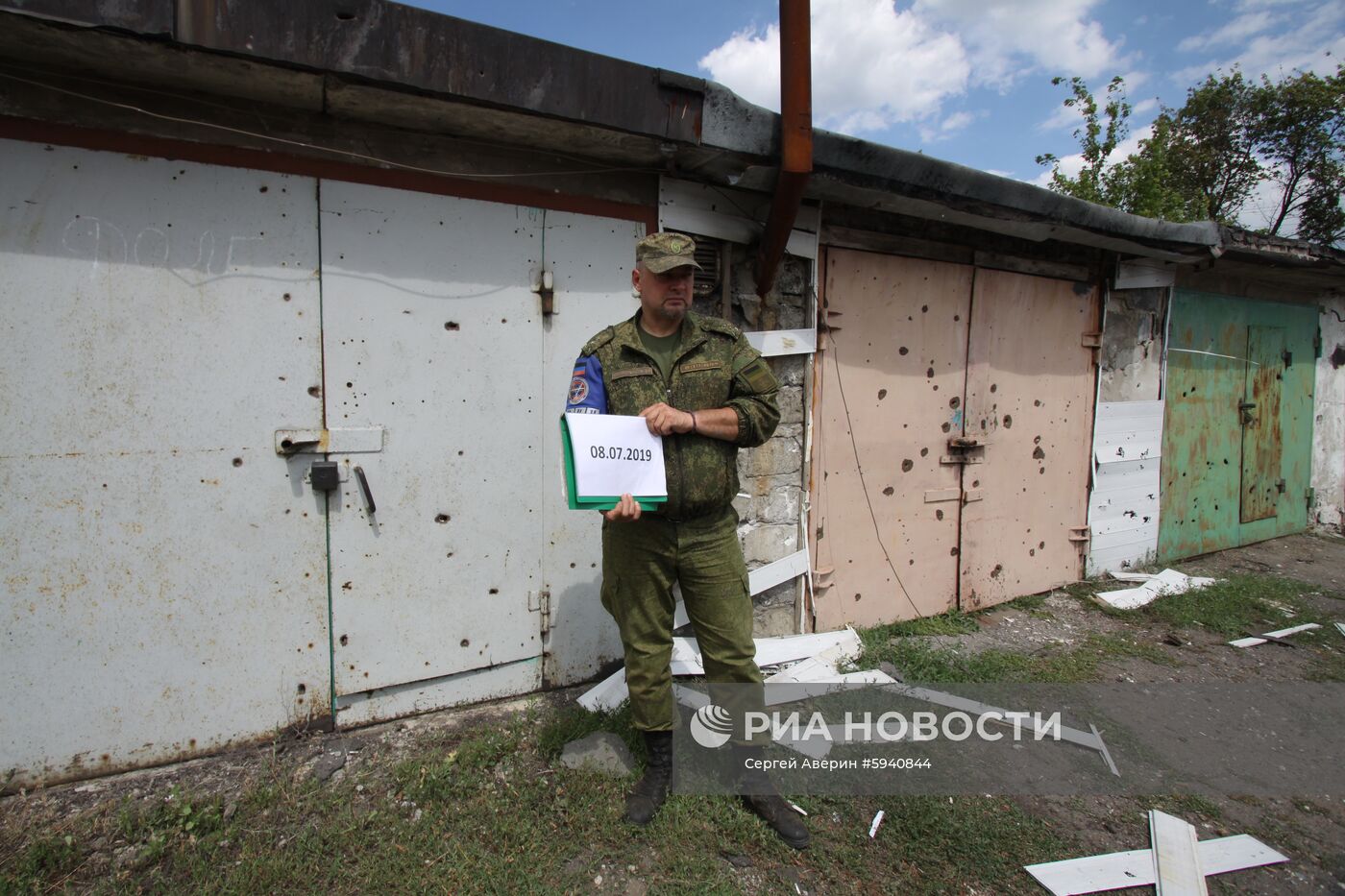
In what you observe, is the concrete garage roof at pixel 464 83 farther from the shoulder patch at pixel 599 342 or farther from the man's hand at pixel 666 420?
the man's hand at pixel 666 420

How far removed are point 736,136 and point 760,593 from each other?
98.0 inches

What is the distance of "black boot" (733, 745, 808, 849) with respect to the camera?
2262mm

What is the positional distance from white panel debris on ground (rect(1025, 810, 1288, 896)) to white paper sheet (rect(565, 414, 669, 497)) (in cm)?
190

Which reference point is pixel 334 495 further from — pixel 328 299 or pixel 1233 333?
pixel 1233 333

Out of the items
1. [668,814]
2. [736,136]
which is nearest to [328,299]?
[736,136]

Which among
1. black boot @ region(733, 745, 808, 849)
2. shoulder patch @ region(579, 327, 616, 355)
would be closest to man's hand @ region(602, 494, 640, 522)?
shoulder patch @ region(579, 327, 616, 355)

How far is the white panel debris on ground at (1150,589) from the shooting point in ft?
16.0

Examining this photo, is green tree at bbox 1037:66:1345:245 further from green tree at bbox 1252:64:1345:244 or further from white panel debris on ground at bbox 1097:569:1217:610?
white panel debris on ground at bbox 1097:569:1217:610

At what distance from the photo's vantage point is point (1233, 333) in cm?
618

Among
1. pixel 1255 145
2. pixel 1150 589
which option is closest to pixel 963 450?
pixel 1150 589

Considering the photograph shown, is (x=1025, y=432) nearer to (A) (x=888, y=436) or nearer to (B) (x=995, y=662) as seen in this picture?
(A) (x=888, y=436)

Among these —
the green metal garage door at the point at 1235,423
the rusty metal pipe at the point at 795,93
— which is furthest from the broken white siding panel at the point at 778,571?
the green metal garage door at the point at 1235,423

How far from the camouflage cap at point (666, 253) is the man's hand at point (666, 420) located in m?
0.49

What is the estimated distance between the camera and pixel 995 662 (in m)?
3.69
